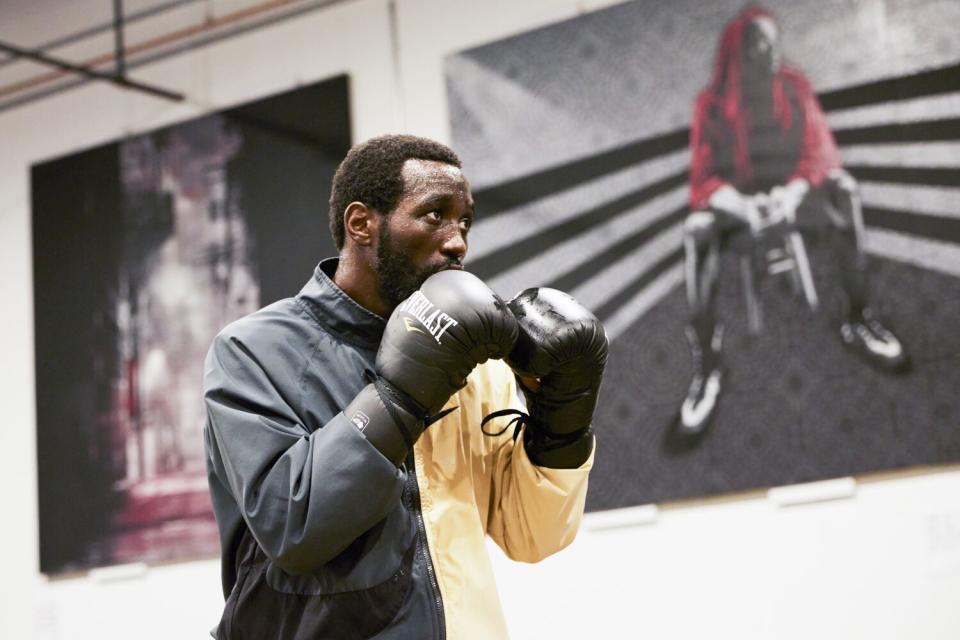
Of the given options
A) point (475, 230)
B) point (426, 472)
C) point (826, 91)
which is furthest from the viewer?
point (475, 230)

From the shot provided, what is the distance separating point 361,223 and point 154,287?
10.8 ft

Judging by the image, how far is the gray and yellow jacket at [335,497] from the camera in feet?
5.05

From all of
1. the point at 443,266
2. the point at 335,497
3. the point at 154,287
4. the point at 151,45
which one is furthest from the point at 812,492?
the point at 151,45

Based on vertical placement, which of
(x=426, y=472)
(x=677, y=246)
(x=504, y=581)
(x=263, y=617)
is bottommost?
(x=504, y=581)

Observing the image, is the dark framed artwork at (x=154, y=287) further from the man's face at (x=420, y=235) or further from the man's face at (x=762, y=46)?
the man's face at (x=420, y=235)

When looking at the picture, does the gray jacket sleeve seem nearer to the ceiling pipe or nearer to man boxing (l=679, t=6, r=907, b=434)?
man boxing (l=679, t=6, r=907, b=434)

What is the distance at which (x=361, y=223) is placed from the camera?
1.93m

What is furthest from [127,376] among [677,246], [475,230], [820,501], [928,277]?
[928,277]

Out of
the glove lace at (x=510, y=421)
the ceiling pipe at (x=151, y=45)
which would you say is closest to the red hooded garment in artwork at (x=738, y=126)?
the ceiling pipe at (x=151, y=45)

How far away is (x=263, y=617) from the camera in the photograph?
5.42 feet

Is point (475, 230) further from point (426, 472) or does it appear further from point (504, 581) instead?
point (426, 472)

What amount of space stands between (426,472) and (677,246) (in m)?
2.33

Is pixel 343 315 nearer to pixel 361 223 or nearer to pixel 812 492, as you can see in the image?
pixel 361 223

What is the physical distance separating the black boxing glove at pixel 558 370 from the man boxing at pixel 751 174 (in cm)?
195
